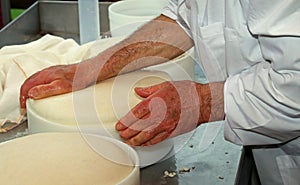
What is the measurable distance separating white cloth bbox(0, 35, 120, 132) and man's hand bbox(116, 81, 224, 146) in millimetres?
415

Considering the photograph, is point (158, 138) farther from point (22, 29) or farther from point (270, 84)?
point (22, 29)

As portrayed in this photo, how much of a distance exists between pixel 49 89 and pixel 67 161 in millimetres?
288

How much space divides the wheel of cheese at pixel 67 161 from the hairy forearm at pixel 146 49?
29 centimetres

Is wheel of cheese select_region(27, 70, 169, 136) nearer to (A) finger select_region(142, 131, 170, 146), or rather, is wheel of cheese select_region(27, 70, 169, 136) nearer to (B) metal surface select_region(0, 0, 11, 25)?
(A) finger select_region(142, 131, 170, 146)

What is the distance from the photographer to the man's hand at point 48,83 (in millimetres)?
1364

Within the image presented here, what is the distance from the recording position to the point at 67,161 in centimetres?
113

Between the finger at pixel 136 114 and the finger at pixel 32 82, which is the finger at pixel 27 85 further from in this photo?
the finger at pixel 136 114

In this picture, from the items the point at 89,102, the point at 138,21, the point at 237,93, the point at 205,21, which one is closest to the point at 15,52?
the point at 138,21

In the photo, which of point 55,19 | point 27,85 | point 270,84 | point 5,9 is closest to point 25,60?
point 27,85

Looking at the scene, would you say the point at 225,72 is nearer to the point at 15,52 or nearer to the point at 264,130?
the point at 264,130

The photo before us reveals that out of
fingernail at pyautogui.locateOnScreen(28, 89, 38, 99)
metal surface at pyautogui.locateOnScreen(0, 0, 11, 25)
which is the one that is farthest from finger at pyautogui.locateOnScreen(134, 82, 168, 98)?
metal surface at pyautogui.locateOnScreen(0, 0, 11, 25)

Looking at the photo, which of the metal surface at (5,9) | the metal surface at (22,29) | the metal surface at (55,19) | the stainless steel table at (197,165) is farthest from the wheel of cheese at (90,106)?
the metal surface at (5,9)

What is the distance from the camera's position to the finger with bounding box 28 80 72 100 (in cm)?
Result: 136

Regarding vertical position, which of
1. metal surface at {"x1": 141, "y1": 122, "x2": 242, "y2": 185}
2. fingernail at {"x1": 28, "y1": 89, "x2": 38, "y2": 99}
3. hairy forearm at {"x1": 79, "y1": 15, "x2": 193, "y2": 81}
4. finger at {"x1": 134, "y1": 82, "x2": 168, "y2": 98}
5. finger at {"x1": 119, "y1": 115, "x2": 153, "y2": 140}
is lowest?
metal surface at {"x1": 141, "y1": 122, "x2": 242, "y2": 185}
